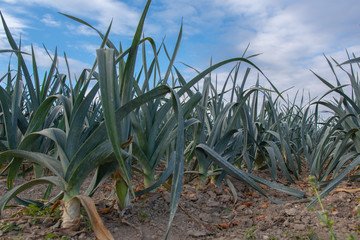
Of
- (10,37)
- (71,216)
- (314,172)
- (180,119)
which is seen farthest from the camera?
(314,172)

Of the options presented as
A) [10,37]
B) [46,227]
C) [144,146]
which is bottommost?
[46,227]

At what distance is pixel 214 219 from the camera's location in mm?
1281

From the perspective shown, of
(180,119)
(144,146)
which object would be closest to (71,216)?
(144,146)

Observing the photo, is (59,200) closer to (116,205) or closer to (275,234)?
(116,205)

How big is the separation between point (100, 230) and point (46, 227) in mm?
229

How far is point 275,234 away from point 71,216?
2.30 feet

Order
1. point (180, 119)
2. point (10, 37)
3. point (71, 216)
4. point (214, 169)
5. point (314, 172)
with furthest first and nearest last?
point (314, 172)
point (214, 169)
point (10, 37)
point (71, 216)
point (180, 119)

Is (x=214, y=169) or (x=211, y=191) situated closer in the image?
(x=211, y=191)

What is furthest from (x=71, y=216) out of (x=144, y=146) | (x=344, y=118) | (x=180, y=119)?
(x=344, y=118)

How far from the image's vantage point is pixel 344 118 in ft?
4.89

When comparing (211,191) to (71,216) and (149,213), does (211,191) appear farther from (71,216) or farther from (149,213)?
(71,216)

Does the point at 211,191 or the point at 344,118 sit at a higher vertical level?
the point at 344,118

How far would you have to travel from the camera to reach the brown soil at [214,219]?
3.33 ft

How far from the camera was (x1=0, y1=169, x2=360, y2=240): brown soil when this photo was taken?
1015 millimetres
